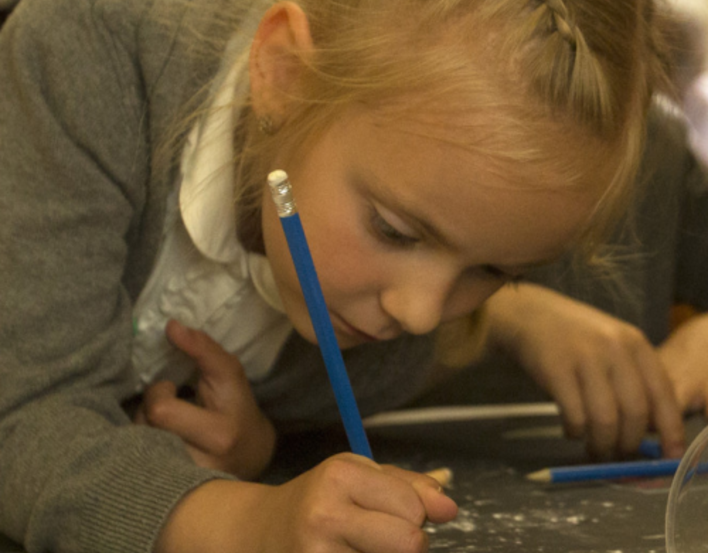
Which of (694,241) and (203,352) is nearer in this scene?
(203,352)

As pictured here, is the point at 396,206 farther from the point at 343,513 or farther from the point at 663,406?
the point at 663,406

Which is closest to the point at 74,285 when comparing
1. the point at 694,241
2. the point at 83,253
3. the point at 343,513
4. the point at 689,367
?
the point at 83,253

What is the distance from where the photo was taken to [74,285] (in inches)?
19.9

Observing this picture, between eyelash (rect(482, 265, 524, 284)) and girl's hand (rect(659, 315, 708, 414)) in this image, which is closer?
eyelash (rect(482, 265, 524, 284))

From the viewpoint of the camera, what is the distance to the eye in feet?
1.55

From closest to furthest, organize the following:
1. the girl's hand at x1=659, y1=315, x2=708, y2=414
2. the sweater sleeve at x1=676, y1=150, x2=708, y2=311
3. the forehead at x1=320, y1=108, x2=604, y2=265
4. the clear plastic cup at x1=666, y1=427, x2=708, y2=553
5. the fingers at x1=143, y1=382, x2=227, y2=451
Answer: the clear plastic cup at x1=666, y1=427, x2=708, y2=553
the forehead at x1=320, y1=108, x2=604, y2=265
the fingers at x1=143, y1=382, x2=227, y2=451
the girl's hand at x1=659, y1=315, x2=708, y2=414
the sweater sleeve at x1=676, y1=150, x2=708, y2=311

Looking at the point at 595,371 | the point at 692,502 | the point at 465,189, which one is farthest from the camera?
the point at 595,371

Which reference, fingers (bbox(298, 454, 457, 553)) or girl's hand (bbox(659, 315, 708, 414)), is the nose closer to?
fingers (bbox(298, 454, 457, 553))

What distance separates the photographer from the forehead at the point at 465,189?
450 millimetres

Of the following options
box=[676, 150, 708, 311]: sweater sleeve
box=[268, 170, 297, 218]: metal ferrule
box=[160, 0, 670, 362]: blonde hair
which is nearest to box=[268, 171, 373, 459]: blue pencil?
box=[268, 170, 297, 218]: metal ferrule

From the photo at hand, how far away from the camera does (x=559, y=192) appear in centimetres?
46

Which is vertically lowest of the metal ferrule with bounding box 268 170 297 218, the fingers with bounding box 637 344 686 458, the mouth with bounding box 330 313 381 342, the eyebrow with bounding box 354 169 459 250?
the fingers with bounding box 637 344 686 458

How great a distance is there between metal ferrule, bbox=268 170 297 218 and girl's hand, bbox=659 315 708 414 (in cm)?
43

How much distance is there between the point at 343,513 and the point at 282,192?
5.2 inches
